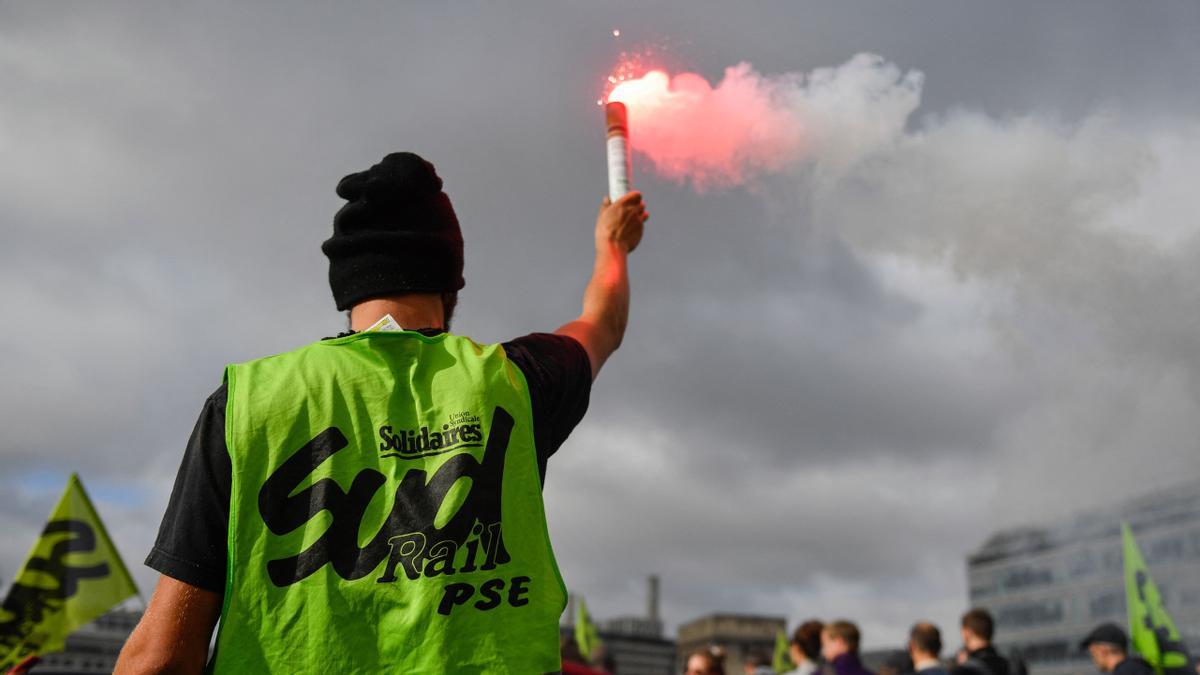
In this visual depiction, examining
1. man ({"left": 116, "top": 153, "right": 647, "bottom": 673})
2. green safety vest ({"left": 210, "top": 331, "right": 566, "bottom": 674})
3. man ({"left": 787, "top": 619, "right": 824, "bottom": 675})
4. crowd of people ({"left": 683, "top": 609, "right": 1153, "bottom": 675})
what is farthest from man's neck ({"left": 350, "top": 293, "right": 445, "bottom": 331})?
man ({"left": 787, "top": 619, "right": 824, "bottom": 675})

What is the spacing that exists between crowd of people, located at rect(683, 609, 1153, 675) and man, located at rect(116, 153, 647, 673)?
23.6 feet

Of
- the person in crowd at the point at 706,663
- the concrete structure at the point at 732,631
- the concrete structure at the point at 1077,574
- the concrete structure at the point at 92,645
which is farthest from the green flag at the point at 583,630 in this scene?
the concrete structure at the point at 732,631

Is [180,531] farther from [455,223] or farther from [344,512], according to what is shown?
[455,223]

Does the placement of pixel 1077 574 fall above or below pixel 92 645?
above

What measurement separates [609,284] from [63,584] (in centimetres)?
958

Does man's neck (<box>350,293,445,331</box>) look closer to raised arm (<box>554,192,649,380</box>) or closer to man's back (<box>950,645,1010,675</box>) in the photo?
raised arm (<box>554,192,649,380</box>)

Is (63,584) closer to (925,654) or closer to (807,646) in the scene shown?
(807,646)

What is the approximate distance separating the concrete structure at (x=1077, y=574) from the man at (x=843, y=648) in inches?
3085

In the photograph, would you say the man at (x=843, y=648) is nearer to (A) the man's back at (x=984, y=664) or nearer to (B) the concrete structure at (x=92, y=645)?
(A) the man's back at (x=984, y=664)

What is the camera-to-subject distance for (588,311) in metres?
2.69

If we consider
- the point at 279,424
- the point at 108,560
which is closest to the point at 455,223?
the point at 279,424

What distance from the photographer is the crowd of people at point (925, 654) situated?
8445 millimetres

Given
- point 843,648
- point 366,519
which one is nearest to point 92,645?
point 843,648

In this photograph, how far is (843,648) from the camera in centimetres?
920
